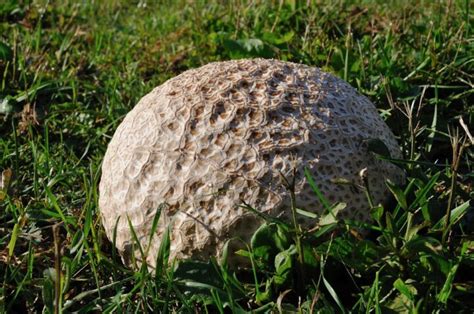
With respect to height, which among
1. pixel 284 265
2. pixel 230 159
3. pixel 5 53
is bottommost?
pixel 5 53

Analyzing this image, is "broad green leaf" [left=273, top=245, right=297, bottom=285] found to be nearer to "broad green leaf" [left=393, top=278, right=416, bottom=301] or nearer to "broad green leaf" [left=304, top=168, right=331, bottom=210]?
"broad green leaf" [left=304, top=168, right=331, bottom=210]

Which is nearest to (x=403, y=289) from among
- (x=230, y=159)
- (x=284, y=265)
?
(x=284, y=265)

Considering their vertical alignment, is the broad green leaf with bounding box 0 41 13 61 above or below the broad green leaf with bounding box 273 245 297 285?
below

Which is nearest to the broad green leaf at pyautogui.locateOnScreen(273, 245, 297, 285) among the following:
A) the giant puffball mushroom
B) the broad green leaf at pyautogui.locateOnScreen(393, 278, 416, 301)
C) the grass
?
the grass

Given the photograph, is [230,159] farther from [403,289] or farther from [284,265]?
[403,289]

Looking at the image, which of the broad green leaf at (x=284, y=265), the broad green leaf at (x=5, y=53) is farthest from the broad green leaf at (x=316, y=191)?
the broad green leaf at (x=5, y=53)

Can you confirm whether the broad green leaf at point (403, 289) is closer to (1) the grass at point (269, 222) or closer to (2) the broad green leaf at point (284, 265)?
(1) the grass at point (269, 222)
